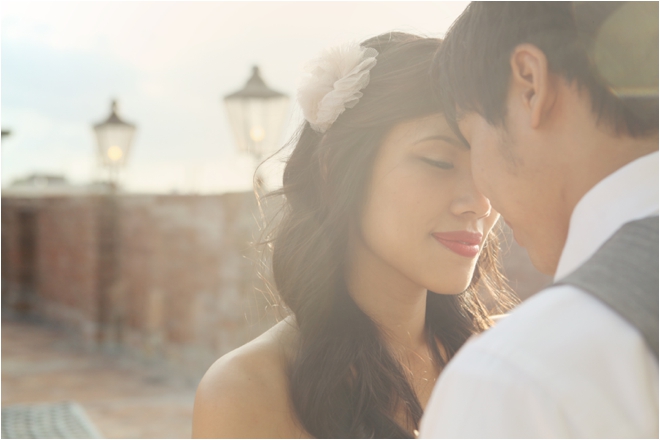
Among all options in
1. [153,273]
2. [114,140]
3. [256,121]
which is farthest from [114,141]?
[256,121]

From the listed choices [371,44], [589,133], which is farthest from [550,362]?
[371,44]

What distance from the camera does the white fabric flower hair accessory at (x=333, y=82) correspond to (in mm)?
2119

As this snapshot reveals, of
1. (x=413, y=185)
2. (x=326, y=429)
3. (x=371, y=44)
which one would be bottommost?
(x=326, y=429)

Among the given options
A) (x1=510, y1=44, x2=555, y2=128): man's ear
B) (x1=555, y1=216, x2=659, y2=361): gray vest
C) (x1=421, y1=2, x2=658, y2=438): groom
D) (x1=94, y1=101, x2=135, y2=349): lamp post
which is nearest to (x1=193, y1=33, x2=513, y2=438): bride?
(x1=421, y1=2, x2=658, y2=438): groom

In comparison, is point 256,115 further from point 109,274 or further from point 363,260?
point 109,274

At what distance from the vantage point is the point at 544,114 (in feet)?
3.26

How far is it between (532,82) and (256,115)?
5766 mm

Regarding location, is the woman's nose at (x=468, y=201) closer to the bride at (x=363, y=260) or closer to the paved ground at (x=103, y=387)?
the bride at (x=363, y=260)

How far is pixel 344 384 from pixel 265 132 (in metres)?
4.82

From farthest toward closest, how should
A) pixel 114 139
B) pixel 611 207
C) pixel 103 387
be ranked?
pixel 114 139 → pixel 103 387 → pixel 611 207

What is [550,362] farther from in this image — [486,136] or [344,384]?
[344,384]

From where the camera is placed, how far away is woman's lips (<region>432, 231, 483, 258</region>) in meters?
1.93

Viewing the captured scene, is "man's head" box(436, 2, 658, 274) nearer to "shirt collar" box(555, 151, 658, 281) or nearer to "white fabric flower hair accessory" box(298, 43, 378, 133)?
"shirt collar" box(555, 151, 658, 281)

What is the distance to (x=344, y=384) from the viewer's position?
2.01m
